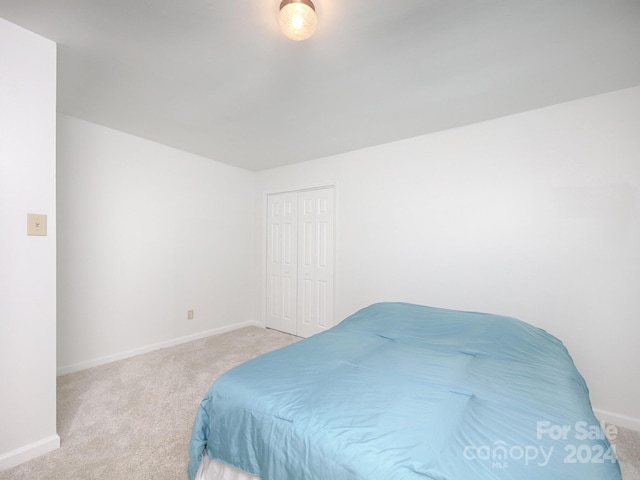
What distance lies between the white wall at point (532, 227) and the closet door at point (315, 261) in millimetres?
518

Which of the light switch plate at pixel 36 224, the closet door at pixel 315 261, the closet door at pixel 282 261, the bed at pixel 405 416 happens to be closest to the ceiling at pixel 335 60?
the light switch plate at pixel 36 224

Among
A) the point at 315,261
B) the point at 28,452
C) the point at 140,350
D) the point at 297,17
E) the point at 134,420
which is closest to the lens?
the point at 297,17

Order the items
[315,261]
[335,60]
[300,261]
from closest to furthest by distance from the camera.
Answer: [335,60]
[315,261]
[300,261]

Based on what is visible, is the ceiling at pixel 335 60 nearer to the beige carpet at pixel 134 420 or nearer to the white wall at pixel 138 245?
the white wall at pixel 138 245

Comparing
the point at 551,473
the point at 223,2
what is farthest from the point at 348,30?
the point at 551,473

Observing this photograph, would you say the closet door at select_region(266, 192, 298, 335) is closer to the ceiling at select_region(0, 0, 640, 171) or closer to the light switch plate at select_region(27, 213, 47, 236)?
the ceiling at select_region(0, 0, 640, 171)

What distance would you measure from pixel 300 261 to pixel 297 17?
2866 millimetres

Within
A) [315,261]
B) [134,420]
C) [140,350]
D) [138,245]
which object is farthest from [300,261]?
[134,420]

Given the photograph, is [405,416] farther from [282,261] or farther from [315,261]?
[282,261]

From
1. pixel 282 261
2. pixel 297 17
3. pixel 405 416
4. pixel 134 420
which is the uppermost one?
pixel 297 17

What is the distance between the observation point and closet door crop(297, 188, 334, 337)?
3.55 metres

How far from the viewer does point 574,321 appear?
2145mm

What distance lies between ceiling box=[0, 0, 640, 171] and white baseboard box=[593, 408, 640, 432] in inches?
91.6

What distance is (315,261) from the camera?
3693 millimetres
